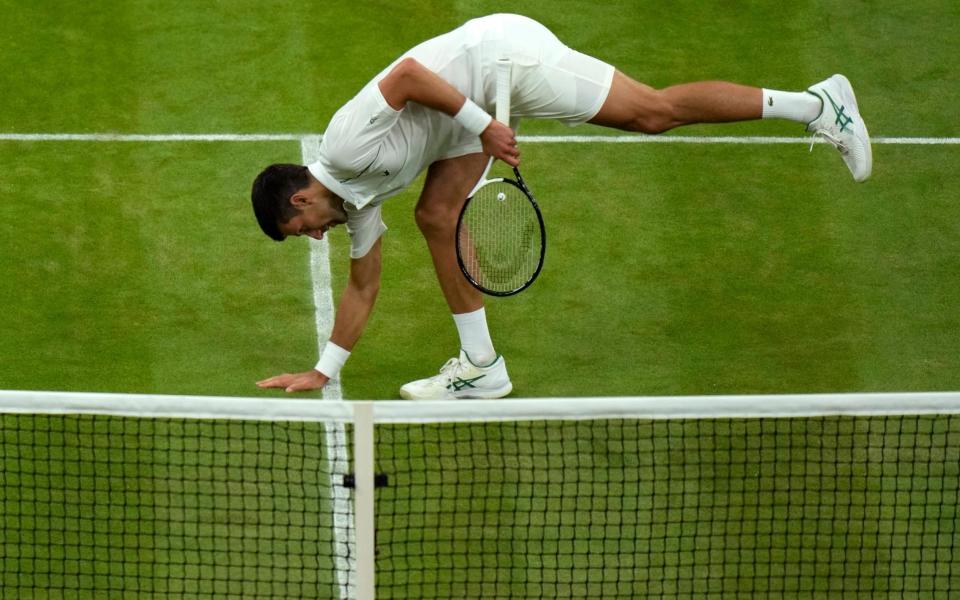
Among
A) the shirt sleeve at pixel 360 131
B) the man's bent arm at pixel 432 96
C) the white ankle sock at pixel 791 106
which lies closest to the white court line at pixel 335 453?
the shirt sleeve at pixel 360 131

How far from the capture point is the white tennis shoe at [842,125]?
29.9 feet

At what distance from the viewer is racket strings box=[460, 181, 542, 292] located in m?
8.53

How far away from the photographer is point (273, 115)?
11.5 metres

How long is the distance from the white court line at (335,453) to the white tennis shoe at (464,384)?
1.47ft

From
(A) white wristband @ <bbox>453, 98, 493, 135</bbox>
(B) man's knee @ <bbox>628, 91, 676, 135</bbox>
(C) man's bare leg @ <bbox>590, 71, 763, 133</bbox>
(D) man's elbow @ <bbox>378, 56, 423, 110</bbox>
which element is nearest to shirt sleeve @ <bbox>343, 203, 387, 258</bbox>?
(D) man's elbow @ <bbox>378, 56, 423, 110</bbox>

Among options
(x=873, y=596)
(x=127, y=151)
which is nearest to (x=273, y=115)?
(x=127, y=151)

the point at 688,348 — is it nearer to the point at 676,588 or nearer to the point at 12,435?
the point at 676,588

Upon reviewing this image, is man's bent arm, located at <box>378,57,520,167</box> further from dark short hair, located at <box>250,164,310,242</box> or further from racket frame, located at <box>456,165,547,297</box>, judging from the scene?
dark short hair, located at <box>250,164,310,242</box>

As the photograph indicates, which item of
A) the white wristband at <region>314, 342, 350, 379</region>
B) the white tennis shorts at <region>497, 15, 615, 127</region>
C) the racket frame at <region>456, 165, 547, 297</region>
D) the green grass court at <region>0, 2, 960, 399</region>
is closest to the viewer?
the racket frame at <region>456, 165, 547, 297</region>

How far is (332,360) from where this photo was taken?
880 cm

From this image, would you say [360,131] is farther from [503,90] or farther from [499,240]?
[499,240]

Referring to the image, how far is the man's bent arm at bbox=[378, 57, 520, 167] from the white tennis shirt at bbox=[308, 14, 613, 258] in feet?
0.27

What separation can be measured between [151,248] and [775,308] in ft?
13.1

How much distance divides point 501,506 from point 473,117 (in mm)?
1949
